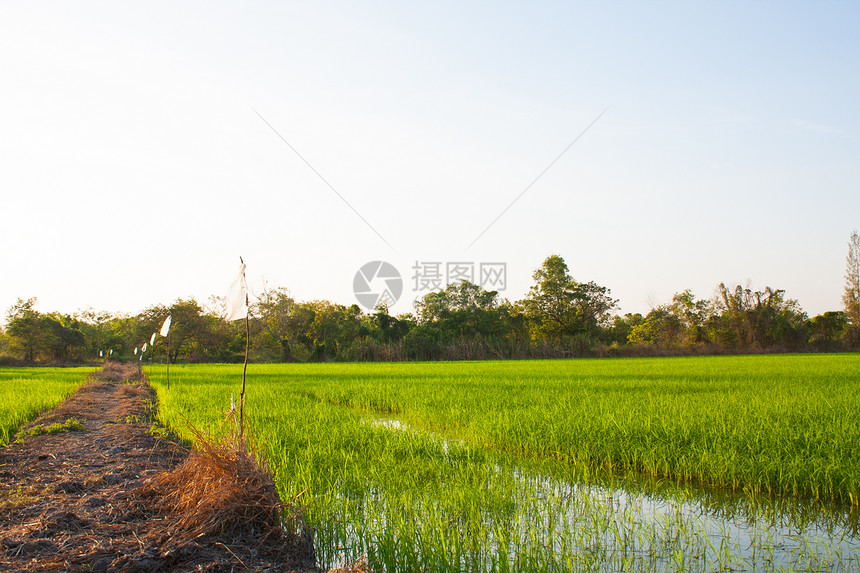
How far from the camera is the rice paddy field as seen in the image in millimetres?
2422

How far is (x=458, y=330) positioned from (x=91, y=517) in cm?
3404

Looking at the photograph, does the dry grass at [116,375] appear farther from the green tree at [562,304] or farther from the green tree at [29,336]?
the green tree at [562,304]

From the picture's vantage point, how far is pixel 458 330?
1430 inches

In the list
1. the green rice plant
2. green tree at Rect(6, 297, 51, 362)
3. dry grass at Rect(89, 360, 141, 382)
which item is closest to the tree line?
green tree at Rect(6, 297, 51, 362)

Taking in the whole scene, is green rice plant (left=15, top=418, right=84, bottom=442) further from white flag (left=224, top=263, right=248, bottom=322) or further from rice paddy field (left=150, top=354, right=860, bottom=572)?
white flag (left=224, top=263, right=248, bottom=322)

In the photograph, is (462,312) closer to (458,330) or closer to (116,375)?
(458,330)

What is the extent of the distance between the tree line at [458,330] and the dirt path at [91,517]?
1013 inches

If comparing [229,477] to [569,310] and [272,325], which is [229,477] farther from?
[272,325]

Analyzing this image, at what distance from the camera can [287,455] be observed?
A: 407 cm

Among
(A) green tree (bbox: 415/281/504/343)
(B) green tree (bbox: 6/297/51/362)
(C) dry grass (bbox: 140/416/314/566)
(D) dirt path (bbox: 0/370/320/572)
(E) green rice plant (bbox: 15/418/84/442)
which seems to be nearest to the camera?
(D) dirt path (bbox: 0/370/320/572)

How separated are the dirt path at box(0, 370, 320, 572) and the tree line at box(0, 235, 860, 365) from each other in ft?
84.4

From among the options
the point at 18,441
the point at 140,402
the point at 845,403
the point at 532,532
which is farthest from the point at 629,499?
the point at 140,402

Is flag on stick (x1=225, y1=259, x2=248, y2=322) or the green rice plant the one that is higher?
flag on stick (x1=225, y1=259, x2=248, y2=322)

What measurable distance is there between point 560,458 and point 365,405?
4.65 meters
